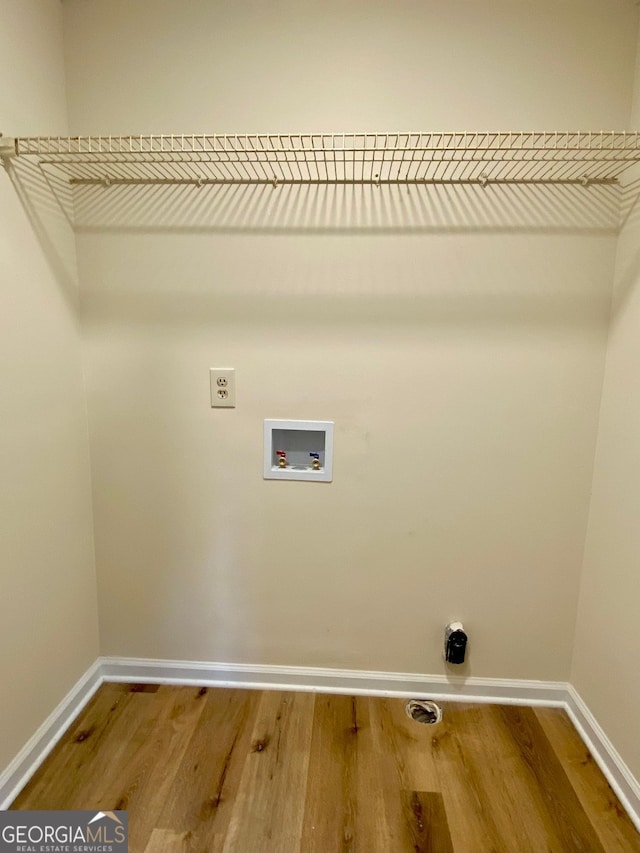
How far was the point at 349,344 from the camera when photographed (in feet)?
4.98

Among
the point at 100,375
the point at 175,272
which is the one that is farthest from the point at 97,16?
the point at 100,375

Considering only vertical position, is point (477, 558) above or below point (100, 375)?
below

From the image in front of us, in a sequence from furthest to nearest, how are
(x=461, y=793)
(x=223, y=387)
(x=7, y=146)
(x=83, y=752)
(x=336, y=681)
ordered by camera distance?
1. (x=336, y=681)
2. (x=223, y=387)
3. (x=83, y=752)
4. (x=461, y=793)
5. (x=7, y=146)

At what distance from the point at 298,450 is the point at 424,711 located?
1.09 metres

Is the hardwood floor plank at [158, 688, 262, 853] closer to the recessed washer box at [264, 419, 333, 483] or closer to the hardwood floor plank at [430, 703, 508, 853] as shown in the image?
the hardwood floor plank at [430, 703, 508, 853]

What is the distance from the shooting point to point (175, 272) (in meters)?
1.51

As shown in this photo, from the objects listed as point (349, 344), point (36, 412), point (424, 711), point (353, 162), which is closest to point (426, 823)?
point (424, 711)

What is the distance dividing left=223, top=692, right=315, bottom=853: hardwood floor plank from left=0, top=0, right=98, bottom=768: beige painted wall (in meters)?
0.70

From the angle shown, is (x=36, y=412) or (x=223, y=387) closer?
(x=36, y=412)

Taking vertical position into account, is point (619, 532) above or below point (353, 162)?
below

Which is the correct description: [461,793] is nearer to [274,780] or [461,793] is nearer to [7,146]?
[274,780]

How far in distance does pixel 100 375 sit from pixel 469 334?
130cm

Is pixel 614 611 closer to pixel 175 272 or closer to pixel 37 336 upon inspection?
pixel 175 272

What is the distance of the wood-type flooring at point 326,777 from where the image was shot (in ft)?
4.02
